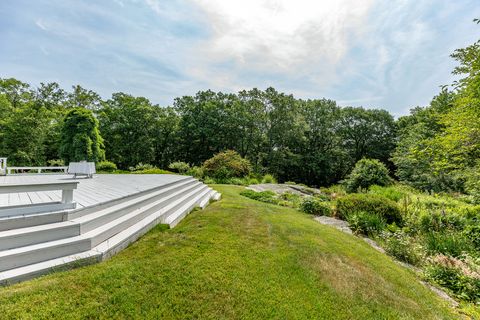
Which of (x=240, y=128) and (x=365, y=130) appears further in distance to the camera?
(x=365, y=130)

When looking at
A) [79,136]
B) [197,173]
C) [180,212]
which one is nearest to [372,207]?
[180,212]

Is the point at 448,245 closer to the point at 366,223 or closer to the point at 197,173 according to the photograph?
the point at 366,223

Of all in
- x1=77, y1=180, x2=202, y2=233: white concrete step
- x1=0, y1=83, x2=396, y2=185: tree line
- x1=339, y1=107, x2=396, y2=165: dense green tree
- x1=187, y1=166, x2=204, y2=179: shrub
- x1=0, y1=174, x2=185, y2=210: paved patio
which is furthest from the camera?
x1=339, y1=107, x2=396, y2=165: dense green tree

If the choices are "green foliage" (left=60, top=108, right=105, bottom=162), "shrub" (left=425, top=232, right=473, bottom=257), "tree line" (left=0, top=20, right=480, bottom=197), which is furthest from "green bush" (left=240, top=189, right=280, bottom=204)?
"tree line" (left=0, top=20, right=480, bottom=197)

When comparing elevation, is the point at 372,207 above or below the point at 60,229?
below

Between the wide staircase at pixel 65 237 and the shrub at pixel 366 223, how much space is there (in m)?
5.43

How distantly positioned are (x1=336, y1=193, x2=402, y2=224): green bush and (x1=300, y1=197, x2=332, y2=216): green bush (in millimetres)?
563

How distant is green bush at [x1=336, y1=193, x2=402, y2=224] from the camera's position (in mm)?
6805

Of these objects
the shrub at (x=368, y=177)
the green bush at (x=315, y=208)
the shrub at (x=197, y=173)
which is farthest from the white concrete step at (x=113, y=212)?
the shrub at (x=368, y=177)

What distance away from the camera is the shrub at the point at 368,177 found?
13.8 m

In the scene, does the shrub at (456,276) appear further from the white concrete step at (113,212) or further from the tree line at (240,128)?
the tree line at (240,128)

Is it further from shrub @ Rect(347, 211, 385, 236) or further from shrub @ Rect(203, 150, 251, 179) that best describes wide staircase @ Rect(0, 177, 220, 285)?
shrub @ Rect(203, 150, 251, 179)

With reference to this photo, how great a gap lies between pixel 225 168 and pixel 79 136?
9854 mm

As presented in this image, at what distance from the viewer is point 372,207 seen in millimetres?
6840
